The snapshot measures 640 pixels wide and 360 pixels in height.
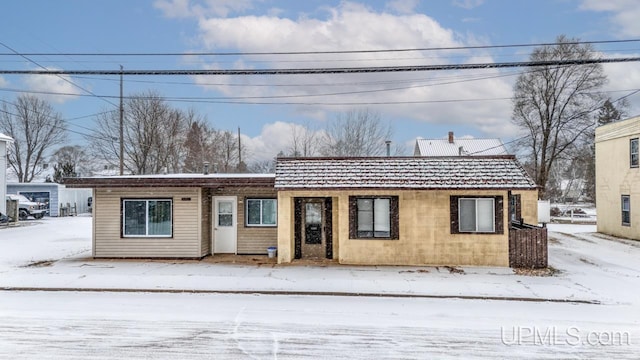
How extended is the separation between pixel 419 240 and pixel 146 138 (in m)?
37.1

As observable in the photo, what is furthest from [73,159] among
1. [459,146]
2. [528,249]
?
[528,249]

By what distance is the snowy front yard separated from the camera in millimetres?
7148

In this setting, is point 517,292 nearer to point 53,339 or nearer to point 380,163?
point 380,163

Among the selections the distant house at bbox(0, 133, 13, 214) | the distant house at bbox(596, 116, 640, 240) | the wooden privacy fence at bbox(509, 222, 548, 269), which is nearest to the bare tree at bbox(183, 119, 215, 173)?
the distant house at bbox(0, 133, 13, 214)

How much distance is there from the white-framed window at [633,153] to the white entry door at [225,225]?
19.5 meters

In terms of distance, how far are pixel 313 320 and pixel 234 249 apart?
831cm

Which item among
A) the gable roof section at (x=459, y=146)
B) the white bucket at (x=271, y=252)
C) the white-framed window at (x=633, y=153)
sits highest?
the gable roof section at (x=459, y=146)

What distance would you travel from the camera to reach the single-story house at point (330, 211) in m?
14.1

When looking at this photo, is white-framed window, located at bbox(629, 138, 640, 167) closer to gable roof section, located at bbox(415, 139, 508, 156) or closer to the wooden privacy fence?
the wooden privacy fence

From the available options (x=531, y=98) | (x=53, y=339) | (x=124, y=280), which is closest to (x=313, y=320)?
(x=53, y=339)

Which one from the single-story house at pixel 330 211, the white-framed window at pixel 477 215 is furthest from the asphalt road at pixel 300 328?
the white-framed window at pixel 477 215

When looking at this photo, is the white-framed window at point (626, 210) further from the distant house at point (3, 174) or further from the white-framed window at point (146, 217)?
the distant house at point (3, 174)

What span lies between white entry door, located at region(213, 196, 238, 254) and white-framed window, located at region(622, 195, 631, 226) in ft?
65.0

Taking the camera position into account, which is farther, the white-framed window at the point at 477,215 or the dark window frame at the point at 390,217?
the dark window frame at the point at 390,217
